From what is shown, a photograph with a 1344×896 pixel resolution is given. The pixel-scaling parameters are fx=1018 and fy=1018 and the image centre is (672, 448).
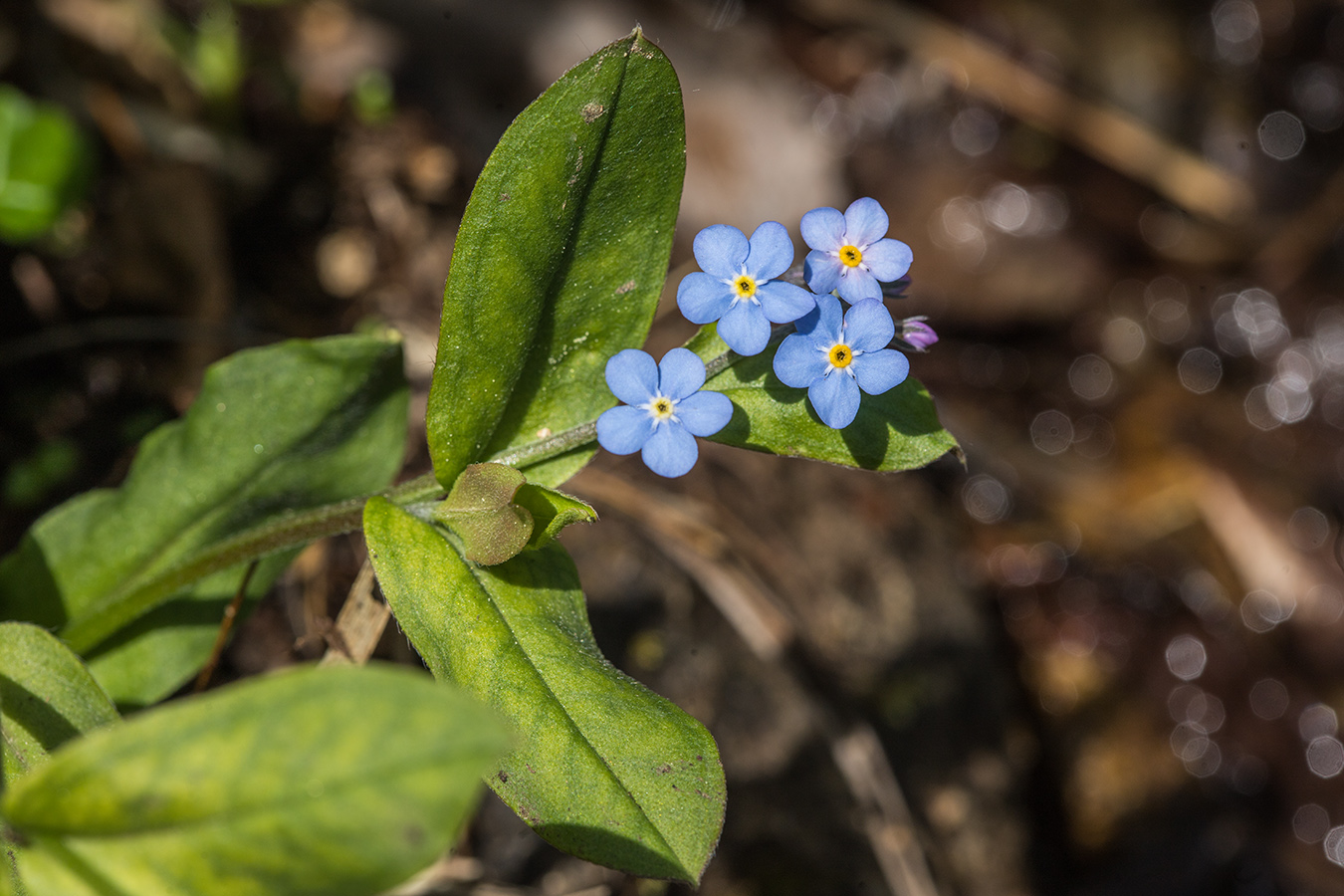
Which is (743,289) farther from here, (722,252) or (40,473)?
(40,473)

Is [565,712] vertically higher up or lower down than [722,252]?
lower down

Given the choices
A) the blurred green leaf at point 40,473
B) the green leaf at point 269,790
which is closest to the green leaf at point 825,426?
the green leaf at point 269,790

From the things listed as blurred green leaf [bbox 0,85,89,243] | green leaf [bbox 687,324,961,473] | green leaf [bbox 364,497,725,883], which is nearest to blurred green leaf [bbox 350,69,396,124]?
blurred green leaf [bbox 0,85,89,243]

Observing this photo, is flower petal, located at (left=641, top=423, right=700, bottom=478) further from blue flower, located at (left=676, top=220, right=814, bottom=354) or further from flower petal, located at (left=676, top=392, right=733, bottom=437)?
blue flower, located at (left=676, top=220, right=814, bottom=354)

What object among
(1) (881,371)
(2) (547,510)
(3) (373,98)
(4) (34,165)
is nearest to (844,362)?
(1) (881,371)

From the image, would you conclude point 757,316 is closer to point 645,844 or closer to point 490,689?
point 490,689

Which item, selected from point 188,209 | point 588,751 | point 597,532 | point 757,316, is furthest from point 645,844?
point 188,209

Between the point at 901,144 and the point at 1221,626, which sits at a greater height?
the point at 901,144
